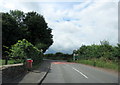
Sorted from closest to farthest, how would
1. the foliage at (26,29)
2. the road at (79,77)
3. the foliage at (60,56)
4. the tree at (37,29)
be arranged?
the road at (79,77), the foliage at (26,29), the tree at (37,29), the foliage at (60,56)

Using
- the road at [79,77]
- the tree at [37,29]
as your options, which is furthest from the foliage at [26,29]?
the road at [79,77]

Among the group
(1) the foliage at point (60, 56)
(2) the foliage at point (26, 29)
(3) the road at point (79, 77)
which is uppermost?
(2) the foliage at point (26, 29)

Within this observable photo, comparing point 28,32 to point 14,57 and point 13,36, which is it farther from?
point 14,57

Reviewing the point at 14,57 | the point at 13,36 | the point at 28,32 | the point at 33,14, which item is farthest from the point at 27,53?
the point at 33,14

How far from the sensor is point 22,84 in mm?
8969

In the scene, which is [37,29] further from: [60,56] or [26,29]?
[60,56]

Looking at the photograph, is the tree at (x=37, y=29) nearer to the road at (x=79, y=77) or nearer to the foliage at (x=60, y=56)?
the foliage at (x=60, y=56)

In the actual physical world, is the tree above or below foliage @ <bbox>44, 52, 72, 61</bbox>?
above

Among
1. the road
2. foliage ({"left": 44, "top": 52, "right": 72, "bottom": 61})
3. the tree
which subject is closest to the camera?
the road

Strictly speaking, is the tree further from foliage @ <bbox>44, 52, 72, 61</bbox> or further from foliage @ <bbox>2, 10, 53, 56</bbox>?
foliage @ <bbox>44, 52, 72, 61</bbox>

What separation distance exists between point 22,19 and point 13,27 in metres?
13.9

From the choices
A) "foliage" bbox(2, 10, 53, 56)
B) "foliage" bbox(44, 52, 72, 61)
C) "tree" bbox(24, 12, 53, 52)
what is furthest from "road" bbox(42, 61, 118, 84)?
"foliage" bbox(44, 52, 72, 61)

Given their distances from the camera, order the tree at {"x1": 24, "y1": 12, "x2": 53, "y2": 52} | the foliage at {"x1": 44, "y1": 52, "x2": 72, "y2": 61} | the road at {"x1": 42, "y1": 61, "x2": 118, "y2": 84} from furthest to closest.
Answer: the foliage at {"x1": 44, "y1": 52, "x2": 72, "y2": 61}
the tree at {"x1": 24, "y1": 12, "x2": 53, "y2": 52}
the road at {"x1": 42, "y1": 61, "x2": 118, "y2": 84}

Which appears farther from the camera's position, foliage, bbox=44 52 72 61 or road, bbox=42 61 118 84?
foliage, bbox=44 52 72 61
